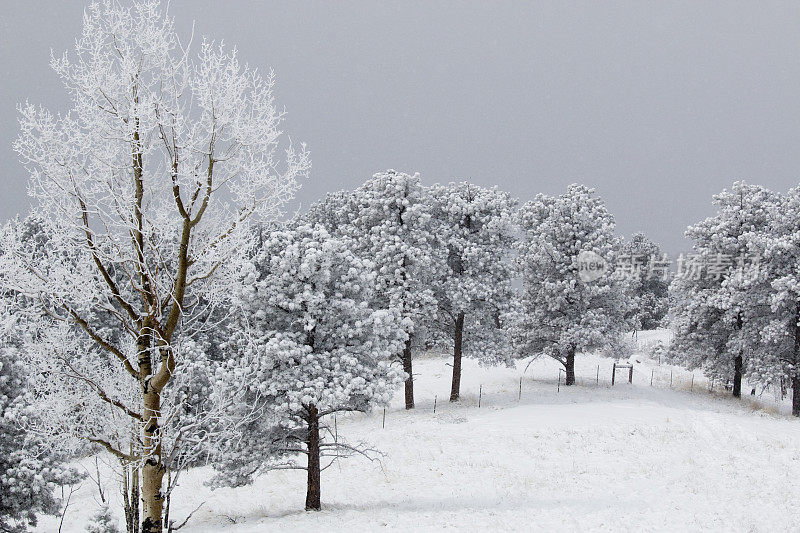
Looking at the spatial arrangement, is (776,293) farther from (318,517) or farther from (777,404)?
(318,517)

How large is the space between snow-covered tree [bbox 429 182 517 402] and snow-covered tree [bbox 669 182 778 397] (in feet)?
42.8

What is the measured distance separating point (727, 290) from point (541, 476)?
73.6ft

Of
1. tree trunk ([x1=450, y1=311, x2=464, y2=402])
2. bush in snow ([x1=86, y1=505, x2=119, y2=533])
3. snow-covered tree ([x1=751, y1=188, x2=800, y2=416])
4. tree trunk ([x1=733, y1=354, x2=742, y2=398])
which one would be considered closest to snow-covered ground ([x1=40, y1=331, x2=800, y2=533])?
tree trunk ([x1=450, y1=311, x2=464, y2=402])

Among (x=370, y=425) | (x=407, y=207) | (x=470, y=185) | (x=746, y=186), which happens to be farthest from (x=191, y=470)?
(x=746, y=186)

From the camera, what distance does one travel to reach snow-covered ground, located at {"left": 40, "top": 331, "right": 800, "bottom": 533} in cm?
1709

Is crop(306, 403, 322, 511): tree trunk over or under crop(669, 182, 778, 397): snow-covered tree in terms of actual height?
under

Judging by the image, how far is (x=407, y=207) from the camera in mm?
31594

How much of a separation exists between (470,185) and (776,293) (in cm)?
1833

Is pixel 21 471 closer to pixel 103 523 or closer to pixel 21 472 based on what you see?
pixel 21 472

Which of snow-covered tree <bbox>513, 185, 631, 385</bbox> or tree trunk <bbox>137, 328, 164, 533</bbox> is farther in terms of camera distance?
snow-covered tree <bbox>513, 185, 631, 385</bbox>

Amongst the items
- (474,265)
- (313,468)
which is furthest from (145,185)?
(474,265)

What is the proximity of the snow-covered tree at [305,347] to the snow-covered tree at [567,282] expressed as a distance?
18516 mm

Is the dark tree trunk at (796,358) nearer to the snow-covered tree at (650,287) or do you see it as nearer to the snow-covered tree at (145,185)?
the snow-covered tree at (145,185)

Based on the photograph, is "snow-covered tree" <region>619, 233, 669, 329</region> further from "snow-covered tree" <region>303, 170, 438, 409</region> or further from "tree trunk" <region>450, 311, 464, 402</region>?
"snow-covered tree" <region>303, 170, 438, 409</region>
